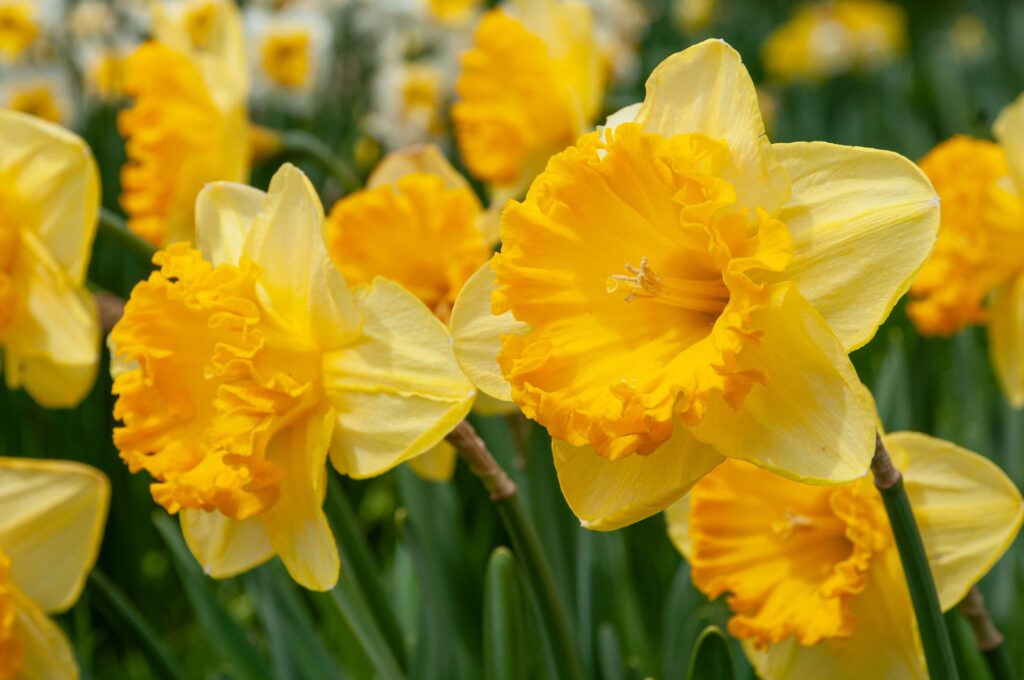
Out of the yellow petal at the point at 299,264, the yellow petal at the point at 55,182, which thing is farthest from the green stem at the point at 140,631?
the yellow petal at the point at 299,264

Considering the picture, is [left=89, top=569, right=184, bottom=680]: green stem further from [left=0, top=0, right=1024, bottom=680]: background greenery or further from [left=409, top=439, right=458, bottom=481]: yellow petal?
[left=409, top=439, right=458, bottom=481]: yellow petal

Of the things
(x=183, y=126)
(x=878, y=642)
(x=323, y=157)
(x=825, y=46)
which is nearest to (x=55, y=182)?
(x=183, y=126)

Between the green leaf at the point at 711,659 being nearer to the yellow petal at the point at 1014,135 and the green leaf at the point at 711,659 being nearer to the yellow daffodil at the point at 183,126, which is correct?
the yellow petal at the point at 1014,135

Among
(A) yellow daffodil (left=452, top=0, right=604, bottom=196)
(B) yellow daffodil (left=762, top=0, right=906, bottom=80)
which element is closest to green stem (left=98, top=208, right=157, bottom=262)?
(A) yellow daffodil (left=452, top=0, right=604, bottom=196)

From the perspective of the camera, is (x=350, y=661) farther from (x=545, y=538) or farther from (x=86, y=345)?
(x=86, y=345)

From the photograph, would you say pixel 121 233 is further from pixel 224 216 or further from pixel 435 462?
pixel 435 462
